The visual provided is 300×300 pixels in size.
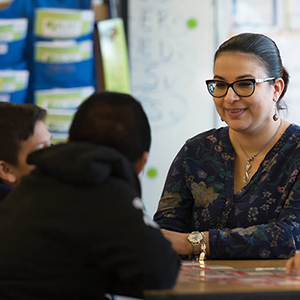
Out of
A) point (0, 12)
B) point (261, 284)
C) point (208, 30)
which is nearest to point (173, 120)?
point (208, 30)

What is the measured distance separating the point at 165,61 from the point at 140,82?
0.74 feet

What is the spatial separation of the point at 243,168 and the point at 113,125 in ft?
2.87

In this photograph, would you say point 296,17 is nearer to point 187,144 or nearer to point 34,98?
point 34,98

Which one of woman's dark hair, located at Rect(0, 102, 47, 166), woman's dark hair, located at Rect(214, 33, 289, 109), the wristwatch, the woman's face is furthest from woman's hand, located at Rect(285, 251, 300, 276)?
woman's dark hair, located at Rect(0, 102, 47, 166)

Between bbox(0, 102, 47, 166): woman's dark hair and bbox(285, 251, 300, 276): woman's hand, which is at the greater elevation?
bbox(0, 102, 47, 166): woman's dark hair

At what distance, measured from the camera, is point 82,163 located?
1.03 meters

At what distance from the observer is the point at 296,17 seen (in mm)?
3881

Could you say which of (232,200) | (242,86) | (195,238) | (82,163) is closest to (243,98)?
(242,86)

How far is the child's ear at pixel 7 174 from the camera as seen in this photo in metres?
1.71

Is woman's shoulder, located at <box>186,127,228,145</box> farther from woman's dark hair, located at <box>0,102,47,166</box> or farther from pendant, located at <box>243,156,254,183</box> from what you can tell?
woman's dark hair, located at <box>0,102,47,166</box>

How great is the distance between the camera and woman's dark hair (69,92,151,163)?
1169 millimetres

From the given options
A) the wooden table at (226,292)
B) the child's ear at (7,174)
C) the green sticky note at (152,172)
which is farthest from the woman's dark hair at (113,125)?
the green sticky note at (152,172)

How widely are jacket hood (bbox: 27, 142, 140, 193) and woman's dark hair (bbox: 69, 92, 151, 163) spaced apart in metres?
0.06

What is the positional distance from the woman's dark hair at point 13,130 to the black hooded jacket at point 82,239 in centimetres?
63
